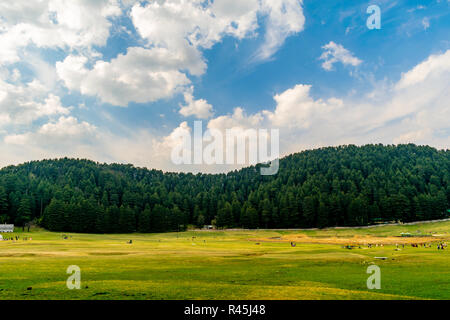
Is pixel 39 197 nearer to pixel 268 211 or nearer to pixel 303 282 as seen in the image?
pixel 268 211

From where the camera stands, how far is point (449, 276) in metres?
27.5

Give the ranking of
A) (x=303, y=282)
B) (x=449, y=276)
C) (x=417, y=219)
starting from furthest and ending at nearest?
(x=417, y=219), (x=449, y=276), (x=303, y=282)

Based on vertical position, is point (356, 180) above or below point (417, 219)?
above

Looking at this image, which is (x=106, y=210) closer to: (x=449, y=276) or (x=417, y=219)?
(x=449, y=276)

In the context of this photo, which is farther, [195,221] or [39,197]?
[195,221]

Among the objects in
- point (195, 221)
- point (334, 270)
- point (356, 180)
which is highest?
point (356, 180)

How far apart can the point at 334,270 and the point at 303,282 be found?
9482mm

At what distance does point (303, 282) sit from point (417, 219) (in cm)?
15568

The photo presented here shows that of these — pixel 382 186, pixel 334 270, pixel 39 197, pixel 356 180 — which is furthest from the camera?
pixel 356 180
